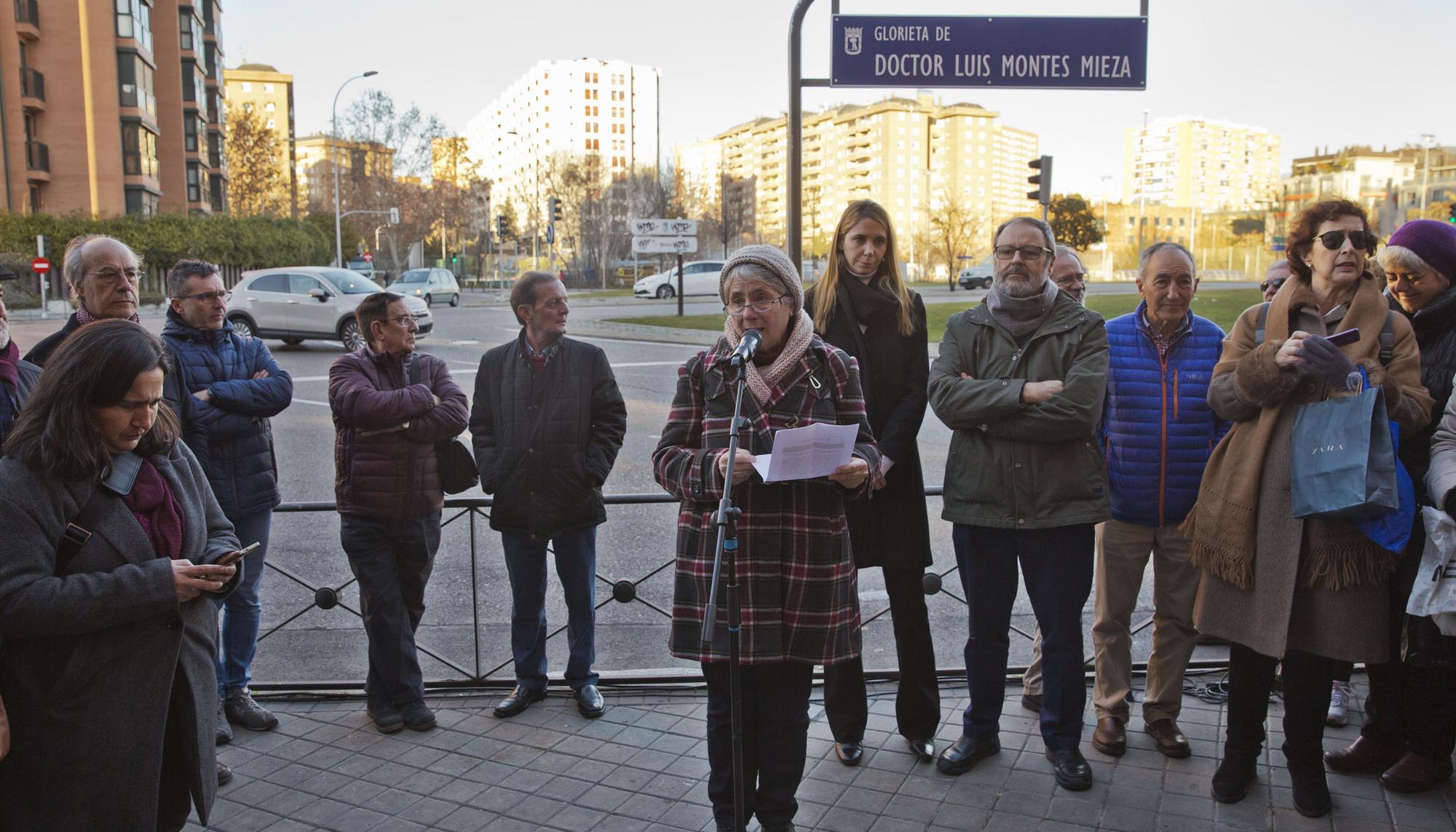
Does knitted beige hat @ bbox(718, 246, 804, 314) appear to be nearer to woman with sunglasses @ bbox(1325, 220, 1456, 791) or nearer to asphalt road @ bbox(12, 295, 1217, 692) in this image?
woman with sunglasses @ bbox(1325, 220, 1456, 791)

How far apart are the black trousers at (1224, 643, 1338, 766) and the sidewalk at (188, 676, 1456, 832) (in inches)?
8.4

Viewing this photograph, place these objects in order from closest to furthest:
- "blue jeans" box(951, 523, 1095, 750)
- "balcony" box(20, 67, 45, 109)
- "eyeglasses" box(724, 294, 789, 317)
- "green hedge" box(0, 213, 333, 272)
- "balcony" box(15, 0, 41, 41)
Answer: "eyeglasses" box(724, 294, 789, 317)
"blue jeans" box(951, 523, 1095, 750)
"green hedge" box(0, 213, 333, 272)
"balcony" box(15, 0, 41, 41)
"balcony" box(20, 67, 45, 109)

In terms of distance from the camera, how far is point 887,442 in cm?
409

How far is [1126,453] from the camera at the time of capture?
4266 millimetres

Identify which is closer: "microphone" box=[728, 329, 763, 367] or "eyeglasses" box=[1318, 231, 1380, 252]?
"microphone" box=[728, 329, 763, 367]

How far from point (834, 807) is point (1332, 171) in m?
81.4

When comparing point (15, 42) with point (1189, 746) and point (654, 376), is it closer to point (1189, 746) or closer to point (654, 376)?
point (654, 376)

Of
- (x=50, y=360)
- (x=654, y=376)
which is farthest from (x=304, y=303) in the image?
(x=50, y=360)

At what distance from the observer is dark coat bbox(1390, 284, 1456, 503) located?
12.4 ft

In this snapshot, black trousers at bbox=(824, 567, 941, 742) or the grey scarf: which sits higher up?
the grey scarf

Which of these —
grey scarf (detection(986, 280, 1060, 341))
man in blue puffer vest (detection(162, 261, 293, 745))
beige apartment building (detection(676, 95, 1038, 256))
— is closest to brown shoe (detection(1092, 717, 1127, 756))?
grey scarf (detection(986, 280, 1060, 341))

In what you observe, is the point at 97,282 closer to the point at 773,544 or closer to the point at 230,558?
the point at 230,558

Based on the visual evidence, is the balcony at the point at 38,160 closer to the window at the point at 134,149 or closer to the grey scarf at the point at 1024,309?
the window at the point at 134,149

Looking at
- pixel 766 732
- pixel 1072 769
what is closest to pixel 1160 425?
pixel 1072 769
